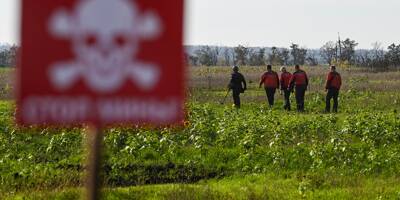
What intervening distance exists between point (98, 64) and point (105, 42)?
79mm

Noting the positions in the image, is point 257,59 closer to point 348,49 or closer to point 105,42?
point 348,49

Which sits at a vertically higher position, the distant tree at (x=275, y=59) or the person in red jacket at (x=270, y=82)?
the distant tree at (x=275, y=59)

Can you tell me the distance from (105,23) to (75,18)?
0.10 metres

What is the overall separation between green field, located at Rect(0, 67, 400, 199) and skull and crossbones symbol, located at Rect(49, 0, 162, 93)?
674 centimetres

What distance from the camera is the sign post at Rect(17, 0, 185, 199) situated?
218 centimetres

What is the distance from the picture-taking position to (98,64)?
2.22 meters

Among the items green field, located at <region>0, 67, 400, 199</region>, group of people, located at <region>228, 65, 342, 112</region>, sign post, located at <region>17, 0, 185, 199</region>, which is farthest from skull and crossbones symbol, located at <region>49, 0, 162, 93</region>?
group of people, located at <region>228, 65, 342, 112</region>

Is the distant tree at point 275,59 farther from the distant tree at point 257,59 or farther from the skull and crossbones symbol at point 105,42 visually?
the skull and crossbones symbol at point 105,42

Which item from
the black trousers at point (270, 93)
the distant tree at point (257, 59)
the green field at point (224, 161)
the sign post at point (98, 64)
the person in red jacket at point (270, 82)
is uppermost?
the distant tree at point (257, 59)

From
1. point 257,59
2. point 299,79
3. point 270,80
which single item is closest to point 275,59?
point 257,59

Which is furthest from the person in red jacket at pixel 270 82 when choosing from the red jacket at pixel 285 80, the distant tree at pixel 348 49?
the distant tree at pixel 348 49

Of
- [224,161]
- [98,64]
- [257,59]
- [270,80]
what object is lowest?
[224,161]

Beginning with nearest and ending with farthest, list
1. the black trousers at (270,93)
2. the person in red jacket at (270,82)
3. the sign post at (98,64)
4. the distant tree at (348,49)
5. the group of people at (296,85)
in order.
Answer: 1. the sign post at (98,64)
2. the group of people at (296,85)
3. the person in red jacket at (270,82)
4. the black trousers at (270,93)
5. the distant tree at (348,49)

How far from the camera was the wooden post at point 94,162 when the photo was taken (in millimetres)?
2250
